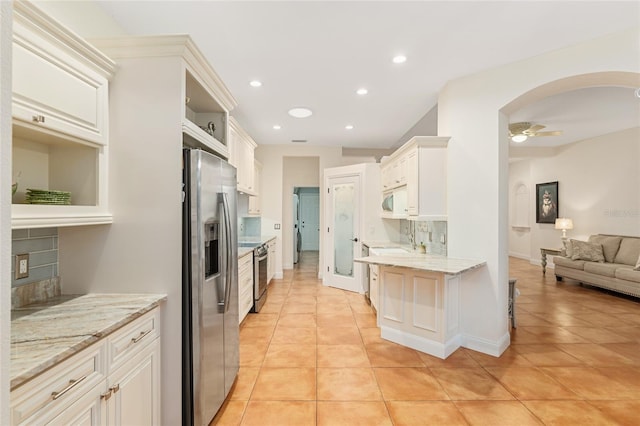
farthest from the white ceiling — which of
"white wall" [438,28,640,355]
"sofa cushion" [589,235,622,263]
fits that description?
"sofa cushion" [589,235,622,263]

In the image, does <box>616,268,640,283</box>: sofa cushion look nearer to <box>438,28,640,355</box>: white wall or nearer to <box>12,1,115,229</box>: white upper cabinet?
<box>438,28,640,355</box>: white wall

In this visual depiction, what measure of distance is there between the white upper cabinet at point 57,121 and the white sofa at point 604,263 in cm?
704

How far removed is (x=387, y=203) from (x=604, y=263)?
161 inches

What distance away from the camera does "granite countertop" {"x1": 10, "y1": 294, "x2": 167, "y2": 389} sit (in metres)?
1.01

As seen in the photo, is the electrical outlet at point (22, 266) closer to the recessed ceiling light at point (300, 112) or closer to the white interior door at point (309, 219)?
the recessed ceiling light at point (300, 112)

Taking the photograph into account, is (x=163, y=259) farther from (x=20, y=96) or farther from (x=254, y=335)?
(x=254, y=335)

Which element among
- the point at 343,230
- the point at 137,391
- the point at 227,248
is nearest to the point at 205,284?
the point at 227,248

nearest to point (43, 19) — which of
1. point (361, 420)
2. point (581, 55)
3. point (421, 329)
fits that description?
point (361, 420)

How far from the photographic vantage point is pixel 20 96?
126cm

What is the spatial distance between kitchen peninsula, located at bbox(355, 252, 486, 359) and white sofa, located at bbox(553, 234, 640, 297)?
3801 millimetres

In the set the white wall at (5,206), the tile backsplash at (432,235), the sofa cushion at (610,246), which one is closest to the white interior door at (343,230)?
the tile backsplash at (432,235)

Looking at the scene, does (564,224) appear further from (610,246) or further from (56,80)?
(56,80)

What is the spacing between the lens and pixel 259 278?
4238mm

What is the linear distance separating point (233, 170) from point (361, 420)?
6.81 ft
